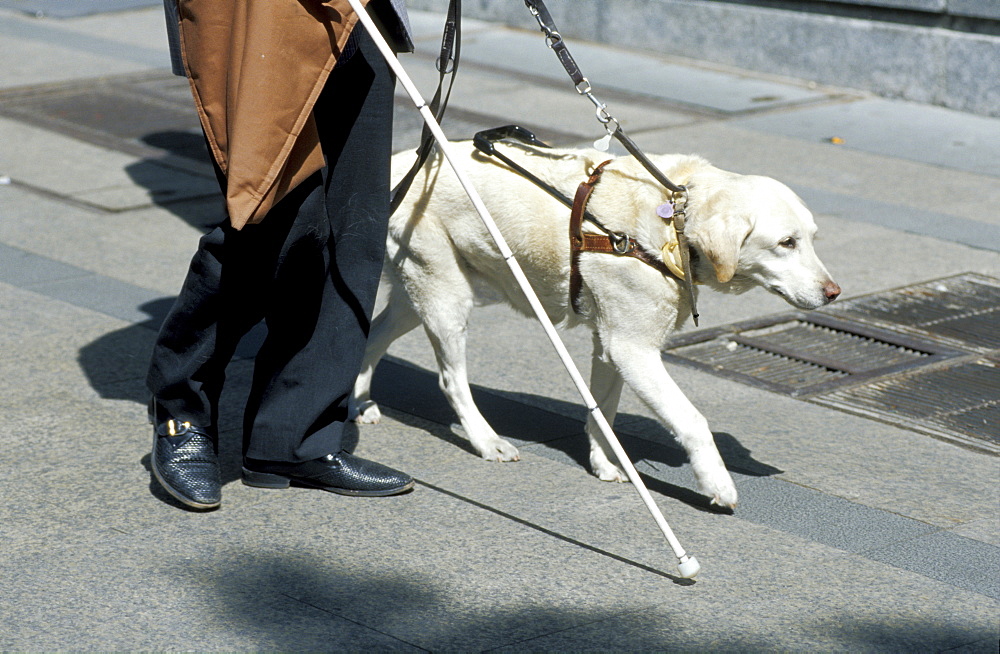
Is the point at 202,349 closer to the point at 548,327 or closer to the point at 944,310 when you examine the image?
the point at 548,327

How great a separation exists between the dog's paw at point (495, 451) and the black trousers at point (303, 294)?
1.68ft

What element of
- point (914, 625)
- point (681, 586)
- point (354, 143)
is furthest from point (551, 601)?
point (354, 143)

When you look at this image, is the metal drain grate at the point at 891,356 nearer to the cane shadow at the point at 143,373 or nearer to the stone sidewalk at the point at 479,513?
the stone sidewalk at the point at 479,513

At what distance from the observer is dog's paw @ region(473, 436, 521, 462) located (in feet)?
14.4

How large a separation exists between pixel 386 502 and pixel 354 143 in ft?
3.55

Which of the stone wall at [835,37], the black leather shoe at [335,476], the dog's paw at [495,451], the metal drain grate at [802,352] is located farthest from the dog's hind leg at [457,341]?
the stone wall at [835,37]

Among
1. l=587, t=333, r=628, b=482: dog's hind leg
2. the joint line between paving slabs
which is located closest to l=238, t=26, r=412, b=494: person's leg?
the joint line between paving slabs

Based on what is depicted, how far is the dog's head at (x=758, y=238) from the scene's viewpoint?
12.7ft

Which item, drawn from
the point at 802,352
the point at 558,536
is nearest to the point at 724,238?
the point at 558,536

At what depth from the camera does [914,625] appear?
330 cm

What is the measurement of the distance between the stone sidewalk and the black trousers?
27cm

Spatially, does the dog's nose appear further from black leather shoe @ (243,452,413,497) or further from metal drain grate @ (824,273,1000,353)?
metal drain grate @ (824,273,1000,353)

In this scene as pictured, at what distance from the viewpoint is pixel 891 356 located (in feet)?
18.2

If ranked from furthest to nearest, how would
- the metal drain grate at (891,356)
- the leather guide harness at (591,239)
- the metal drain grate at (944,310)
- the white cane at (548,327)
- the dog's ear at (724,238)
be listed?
the metal drain grate at (944,310), the metal drain grate at (891,356), the leather guide harness at (591,239), the dog's ear at (724,238), the white cane at (548,327)
